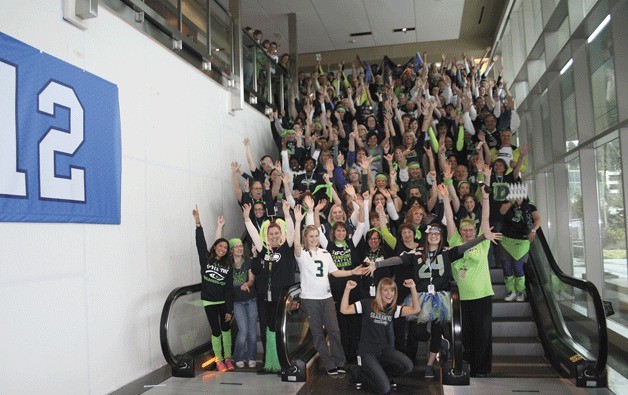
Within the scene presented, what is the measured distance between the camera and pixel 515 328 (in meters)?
6.37

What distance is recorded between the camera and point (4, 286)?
3.74m

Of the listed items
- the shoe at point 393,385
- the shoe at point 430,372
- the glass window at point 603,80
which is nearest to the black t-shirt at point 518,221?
the glass window at point 603,80

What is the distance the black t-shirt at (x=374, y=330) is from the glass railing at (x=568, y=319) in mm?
1808

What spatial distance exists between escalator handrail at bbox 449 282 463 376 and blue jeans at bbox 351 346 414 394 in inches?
17.2

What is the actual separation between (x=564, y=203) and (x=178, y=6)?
699cm

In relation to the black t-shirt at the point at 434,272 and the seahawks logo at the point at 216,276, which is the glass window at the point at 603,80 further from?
the seahawks logo at the point at 216,276

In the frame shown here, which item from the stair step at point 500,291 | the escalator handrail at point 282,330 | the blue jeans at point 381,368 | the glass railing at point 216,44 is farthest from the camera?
the stair step at point 500,291

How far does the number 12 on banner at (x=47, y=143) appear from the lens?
12.4ft

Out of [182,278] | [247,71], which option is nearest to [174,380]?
[182,278]

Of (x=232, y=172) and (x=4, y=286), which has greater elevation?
(x=232, y=172)

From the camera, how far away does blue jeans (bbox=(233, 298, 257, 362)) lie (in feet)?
19.6

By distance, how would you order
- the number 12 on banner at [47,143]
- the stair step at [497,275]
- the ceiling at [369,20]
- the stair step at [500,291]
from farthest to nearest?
the ceiling at [369,20] < the stair step at [497,275] < the stair step at [500,291] < the number 12 on banner at [47,143]

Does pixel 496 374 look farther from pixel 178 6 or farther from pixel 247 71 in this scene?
pixel 247 71

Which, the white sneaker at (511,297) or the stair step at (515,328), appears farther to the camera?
the white sneaker at (511,297)
